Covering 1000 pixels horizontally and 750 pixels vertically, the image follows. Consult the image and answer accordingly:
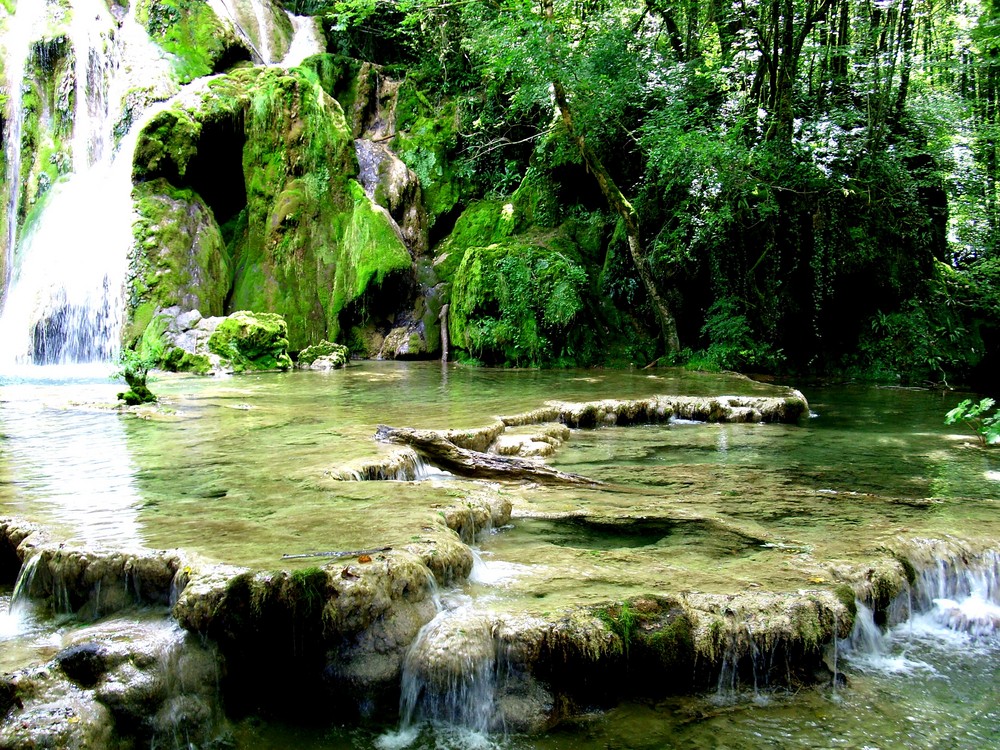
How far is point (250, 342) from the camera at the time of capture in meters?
13.4

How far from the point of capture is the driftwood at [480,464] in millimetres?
5379

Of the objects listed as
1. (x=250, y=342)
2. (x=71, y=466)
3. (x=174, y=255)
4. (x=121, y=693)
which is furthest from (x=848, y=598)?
(x=174, y=255)

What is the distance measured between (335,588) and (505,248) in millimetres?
12210

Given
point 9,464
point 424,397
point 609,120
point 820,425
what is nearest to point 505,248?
point 609,120

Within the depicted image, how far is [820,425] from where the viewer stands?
8086mm

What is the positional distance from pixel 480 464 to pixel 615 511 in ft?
3.87

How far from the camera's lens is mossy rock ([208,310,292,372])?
13.2 meters

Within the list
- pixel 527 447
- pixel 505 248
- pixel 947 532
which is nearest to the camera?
pixel 947 532

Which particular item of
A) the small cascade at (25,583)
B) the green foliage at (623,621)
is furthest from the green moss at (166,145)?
the green foliage at (623,621)

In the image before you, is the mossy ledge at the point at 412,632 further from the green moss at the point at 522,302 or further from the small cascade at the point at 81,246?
the small cascade at the point at 81,246

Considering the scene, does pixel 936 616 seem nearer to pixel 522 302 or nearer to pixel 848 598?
pixel 848 598

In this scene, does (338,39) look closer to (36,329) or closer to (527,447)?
(36,329)

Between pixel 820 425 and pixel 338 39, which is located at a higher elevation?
pixel 338 39

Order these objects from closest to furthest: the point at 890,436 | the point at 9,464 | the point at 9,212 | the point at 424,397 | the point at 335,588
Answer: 1. the point at 335,588
2. the point at 9,464
3. the point at 890,436
4. the point at 424,397
5. the point at 9,212
